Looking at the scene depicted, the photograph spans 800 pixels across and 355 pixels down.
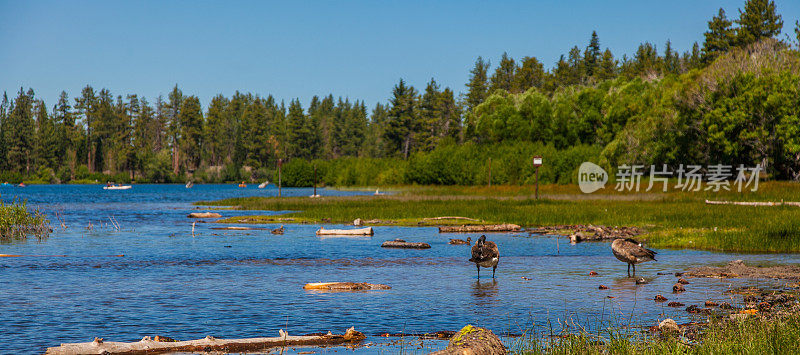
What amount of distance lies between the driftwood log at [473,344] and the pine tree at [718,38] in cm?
12363

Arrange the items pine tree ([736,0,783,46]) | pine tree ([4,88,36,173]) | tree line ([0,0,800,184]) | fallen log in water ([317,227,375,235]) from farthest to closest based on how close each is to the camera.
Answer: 1. pine tree ([4,88,36,173])
2. pine tree ([736,0,783,46])
3. tree line ([0,0,800,184])
4. fallen log in water ([317,227,375,235])

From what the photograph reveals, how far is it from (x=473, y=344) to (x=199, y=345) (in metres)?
4.44

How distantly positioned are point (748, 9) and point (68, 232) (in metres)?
113

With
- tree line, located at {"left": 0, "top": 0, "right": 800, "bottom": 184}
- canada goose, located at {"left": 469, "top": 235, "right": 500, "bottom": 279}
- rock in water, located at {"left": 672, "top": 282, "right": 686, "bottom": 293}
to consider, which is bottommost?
rock in water, located at {"left": 672, "top": 282, "right": 686, "bottom": 293}

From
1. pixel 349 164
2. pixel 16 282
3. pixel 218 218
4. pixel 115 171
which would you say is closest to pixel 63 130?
pixel 115 171

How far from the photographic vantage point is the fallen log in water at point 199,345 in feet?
34.3

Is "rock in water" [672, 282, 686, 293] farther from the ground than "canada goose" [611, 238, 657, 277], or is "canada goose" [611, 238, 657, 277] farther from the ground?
"canada goose" [611, 238, 657, 277]

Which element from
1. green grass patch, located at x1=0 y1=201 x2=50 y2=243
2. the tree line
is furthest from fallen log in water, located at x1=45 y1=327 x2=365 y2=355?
the tree line

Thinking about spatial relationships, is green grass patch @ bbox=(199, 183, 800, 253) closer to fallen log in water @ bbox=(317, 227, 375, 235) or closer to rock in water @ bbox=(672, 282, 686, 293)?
fallen log in water @ bbox=(317, 227, 375, 235)

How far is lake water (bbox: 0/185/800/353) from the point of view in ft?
43.9

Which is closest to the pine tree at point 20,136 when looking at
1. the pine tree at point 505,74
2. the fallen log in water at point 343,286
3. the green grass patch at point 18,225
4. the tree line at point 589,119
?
the tree line at point 589,119

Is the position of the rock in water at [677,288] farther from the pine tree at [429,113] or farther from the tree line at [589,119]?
the pine tree at [429,113]

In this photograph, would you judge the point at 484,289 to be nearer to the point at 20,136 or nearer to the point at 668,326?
the point at 668,326

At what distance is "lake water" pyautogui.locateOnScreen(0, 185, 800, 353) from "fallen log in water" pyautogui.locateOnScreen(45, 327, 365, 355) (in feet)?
2.52
